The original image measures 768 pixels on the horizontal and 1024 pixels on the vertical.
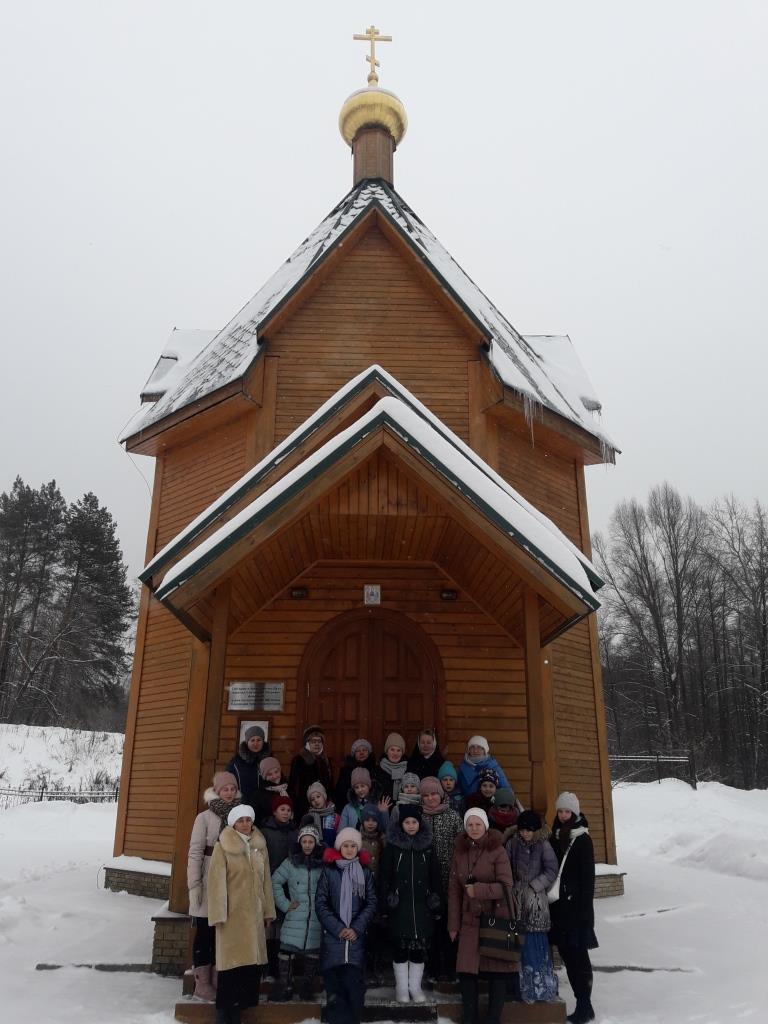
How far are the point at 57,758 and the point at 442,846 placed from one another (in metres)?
22.7

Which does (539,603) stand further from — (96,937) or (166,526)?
(166,526)

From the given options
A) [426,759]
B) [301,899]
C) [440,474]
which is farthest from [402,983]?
[440,474]

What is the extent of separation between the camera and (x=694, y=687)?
30766 mm

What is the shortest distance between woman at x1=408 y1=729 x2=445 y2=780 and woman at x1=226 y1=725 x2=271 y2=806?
1200 millimetres

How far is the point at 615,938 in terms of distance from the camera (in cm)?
695

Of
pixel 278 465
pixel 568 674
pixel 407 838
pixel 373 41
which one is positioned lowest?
pixel 407 838

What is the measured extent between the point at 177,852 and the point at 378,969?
1.77 m

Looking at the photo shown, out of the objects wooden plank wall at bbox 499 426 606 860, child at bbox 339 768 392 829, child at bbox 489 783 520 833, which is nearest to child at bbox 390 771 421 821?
child at bbox 339 768 392 829

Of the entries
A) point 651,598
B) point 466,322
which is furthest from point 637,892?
point 651,598

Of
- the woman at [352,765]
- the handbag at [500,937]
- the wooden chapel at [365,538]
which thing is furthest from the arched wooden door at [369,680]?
the handbag at [500,937]

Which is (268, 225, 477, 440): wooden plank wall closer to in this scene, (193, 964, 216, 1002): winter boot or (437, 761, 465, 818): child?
(437, 761, 465, 818): child

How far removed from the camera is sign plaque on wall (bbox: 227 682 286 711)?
7.60 m

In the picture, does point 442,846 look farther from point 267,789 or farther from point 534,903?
point 267,789

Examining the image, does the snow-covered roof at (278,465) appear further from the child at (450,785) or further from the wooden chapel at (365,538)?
the child at (450,785)
